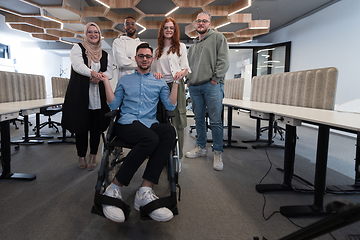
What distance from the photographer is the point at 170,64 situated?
6.22 ft

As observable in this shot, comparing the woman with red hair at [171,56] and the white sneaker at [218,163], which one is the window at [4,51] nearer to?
the woman with red hair at [171,56]

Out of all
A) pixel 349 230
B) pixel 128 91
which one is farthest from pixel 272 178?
pixel 128 91

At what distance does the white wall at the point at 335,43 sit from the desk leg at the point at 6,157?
585 cm

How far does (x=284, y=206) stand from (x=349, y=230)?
38 centimetres

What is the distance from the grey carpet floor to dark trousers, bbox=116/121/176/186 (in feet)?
1.12

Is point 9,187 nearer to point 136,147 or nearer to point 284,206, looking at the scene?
point 136,147

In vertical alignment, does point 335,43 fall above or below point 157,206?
above

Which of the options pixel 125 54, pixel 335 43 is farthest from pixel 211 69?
pixel 335 43

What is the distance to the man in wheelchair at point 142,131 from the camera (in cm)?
129

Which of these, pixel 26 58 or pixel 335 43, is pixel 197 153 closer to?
pixel 335 43

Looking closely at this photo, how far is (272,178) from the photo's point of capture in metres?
2.12

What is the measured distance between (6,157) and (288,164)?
2.64 metres

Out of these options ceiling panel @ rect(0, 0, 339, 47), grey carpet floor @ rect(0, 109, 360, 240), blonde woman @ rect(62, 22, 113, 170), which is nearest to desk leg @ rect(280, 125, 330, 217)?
grey carpet floor @ rect(0, 109, 360, 240)

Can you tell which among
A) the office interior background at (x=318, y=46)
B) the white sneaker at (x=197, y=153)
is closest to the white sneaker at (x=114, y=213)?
the white sneaker at (x=197, y=153)
